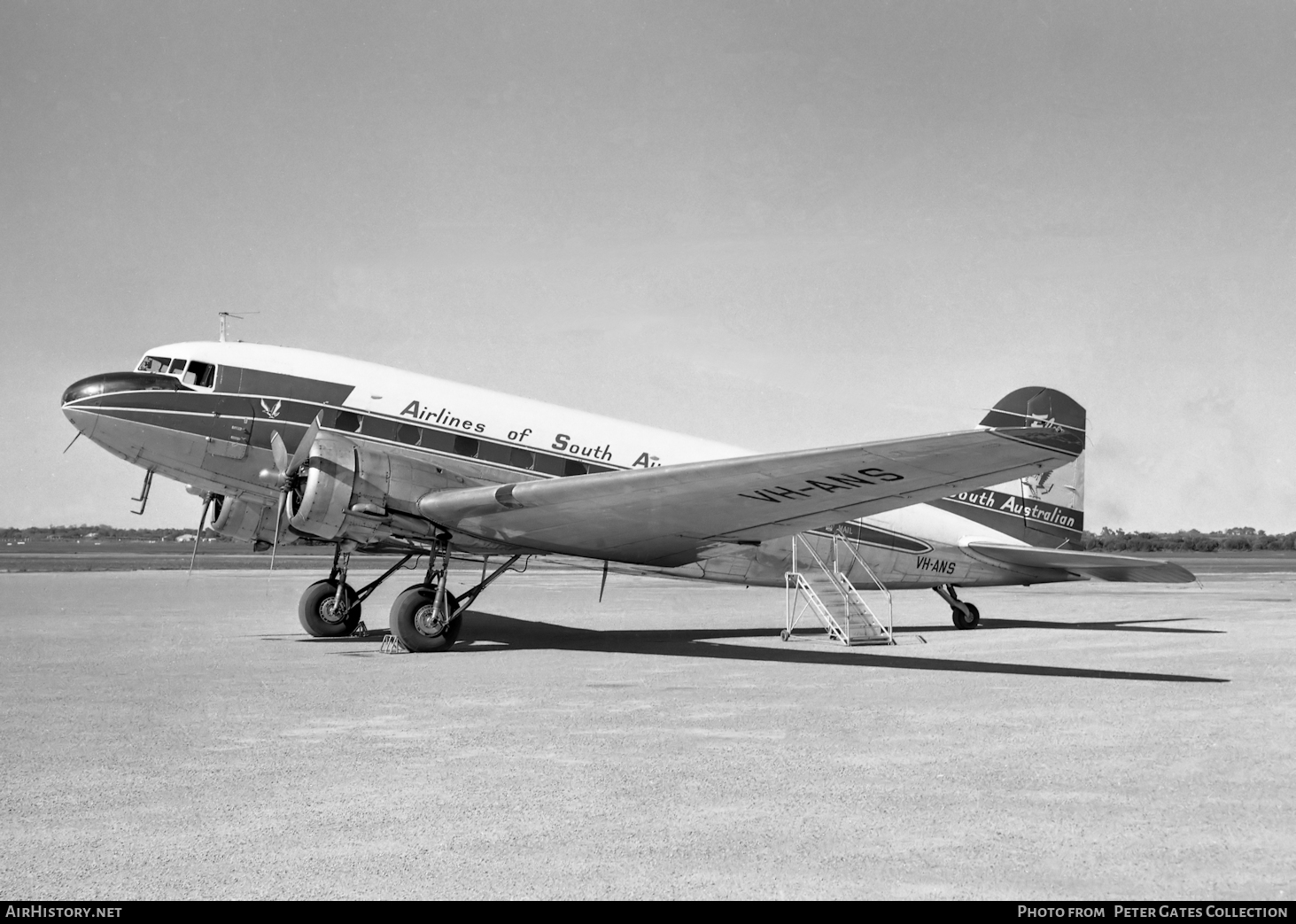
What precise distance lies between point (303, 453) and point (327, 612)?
11.5 ft

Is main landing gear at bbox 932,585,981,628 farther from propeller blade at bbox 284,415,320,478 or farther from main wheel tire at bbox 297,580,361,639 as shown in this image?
propeller blade at bbox 284,415,320,478

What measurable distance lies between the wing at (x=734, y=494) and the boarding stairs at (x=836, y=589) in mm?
2044

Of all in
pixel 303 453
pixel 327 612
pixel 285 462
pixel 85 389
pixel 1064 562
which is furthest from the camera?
pixel 1064 562

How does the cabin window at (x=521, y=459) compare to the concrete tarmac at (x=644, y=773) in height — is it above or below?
above

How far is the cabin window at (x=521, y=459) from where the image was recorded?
15.2m

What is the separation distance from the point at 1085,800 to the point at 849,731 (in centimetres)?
238

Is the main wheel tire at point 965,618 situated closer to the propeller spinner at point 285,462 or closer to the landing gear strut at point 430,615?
the landing gear strut at point 430,615

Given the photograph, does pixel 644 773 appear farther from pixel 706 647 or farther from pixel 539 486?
pixel 706 647

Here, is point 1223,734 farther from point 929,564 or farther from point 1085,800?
point 929,564

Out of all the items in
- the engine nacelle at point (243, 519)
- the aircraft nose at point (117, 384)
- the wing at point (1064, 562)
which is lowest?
the engine nacelle at point (243, 519)

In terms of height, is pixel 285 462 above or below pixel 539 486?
above

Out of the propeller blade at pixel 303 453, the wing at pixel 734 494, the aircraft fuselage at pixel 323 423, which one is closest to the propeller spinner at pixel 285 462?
the propeller blade at pixel 303 453

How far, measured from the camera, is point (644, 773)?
6293 mm

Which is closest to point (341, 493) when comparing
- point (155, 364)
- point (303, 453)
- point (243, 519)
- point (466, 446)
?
point (303, 453)
